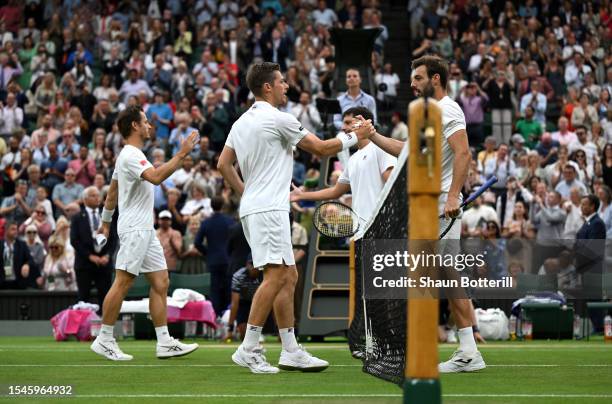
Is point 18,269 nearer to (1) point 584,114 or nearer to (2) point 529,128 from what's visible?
(2) point 529,128

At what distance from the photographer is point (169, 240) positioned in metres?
20.8

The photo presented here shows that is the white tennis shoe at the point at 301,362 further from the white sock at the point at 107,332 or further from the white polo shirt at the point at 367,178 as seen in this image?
the white polo shirt at the point at 367,178

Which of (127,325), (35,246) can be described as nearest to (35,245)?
(35,246)

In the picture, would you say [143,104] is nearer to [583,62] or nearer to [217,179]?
[217,179]

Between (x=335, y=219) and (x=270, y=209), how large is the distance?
2.45 meters

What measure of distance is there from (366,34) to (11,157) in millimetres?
10683

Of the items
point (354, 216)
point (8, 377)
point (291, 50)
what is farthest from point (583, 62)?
point (8, 377)

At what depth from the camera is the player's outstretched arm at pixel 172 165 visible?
1086cm

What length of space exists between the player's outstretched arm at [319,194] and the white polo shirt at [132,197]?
1556 mm

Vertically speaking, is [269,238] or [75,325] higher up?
[269,238]

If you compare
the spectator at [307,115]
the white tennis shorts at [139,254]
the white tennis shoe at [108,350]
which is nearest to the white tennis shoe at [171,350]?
the white tennis shoe at [108,350]

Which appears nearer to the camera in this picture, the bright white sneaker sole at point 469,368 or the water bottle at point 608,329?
the bright white sneaker sole at point 469,368

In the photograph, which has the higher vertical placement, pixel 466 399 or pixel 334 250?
pixel 334 250

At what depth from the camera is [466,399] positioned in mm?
7762
